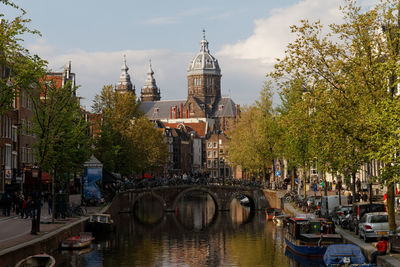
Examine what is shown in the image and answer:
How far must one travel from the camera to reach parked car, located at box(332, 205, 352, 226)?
47.5 meters

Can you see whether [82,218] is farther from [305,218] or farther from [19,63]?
[19,63]

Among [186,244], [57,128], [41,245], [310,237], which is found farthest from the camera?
[186,244]

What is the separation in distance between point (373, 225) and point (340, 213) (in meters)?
11.5

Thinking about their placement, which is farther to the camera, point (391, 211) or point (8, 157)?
point (8, 157)

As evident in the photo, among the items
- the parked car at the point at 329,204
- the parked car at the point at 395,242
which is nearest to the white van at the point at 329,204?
the parked car at the point at 329,204

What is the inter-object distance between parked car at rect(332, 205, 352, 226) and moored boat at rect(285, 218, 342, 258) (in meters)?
4.67

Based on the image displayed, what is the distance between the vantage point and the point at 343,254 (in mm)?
31328

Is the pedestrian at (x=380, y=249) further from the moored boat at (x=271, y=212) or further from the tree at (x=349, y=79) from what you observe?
the moored boat at (x=271, y=212)

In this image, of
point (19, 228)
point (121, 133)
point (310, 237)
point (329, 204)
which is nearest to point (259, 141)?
point (121, 133)

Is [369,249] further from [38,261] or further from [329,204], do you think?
[329,204]

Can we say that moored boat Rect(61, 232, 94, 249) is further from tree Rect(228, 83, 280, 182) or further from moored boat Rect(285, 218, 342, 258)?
tree Rect(228, 83, 280, 182)

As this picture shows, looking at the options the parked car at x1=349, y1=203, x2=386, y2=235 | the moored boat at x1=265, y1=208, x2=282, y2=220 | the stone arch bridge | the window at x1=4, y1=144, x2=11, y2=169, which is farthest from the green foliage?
the stone arch bridge

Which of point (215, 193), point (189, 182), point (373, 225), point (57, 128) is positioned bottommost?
point (373, 225)

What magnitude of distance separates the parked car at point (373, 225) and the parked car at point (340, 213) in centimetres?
901
